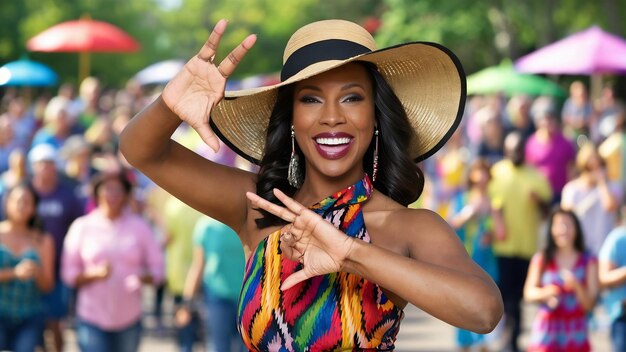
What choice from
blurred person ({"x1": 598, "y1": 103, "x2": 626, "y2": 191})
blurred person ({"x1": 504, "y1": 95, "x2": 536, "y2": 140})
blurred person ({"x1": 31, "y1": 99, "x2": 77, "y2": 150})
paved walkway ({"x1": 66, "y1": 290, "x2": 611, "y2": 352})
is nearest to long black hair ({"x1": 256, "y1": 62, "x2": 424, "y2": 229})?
paved walkway ({"x1": 66, "y1": 290, "x2": 611, "y2": 352})

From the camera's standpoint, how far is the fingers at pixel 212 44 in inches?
150

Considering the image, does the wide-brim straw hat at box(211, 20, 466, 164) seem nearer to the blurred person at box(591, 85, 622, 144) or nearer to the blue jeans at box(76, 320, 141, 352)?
the blue jeans at box(76, 320, 141, 352)

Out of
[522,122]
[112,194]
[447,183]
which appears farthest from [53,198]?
[522,122]

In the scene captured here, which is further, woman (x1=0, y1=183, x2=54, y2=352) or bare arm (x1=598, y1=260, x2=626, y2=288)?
woman (x1=0, y1=183, x2=54, y2=352)

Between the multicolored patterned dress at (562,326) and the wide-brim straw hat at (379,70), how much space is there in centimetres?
503

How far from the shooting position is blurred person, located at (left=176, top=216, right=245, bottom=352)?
9.64 m

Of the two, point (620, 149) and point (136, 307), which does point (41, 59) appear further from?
point (136, 307)

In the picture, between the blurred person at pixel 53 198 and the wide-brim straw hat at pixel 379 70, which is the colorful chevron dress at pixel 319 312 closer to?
the wide-brim straw hat at pixel 379 70

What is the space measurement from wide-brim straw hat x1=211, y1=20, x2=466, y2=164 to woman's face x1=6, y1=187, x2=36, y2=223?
17.7ft

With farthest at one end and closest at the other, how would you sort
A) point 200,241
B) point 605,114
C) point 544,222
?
point 605,114 < point 544,222 < point 200,241

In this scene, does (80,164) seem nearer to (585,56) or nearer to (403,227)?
(585,56)

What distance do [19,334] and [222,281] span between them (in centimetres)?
145

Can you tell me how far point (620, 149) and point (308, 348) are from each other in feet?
35.3

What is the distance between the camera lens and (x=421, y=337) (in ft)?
42.3
